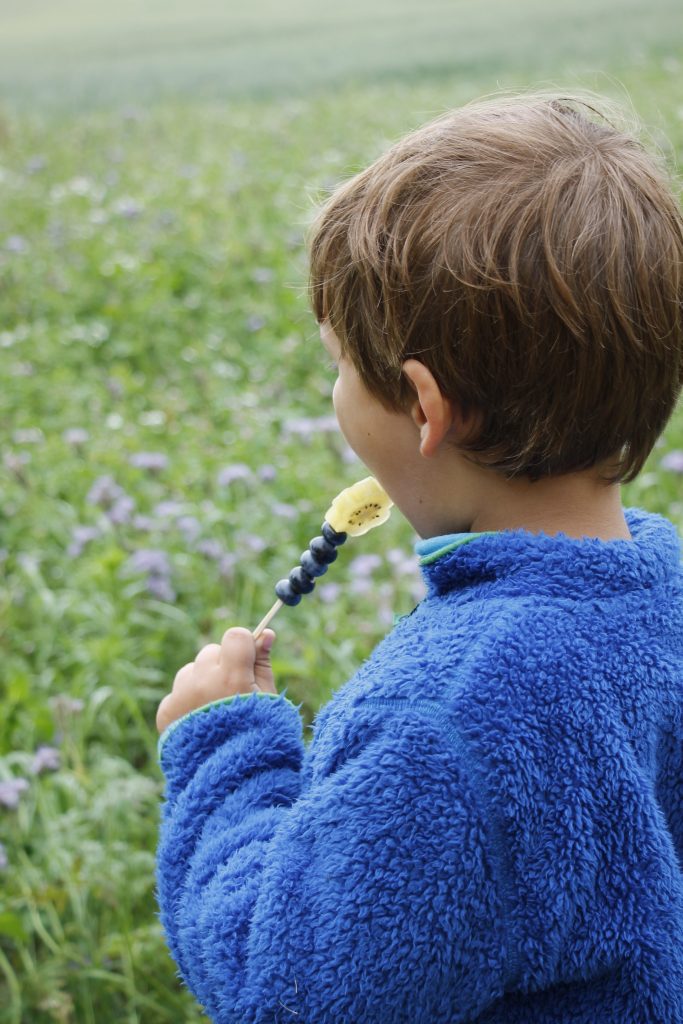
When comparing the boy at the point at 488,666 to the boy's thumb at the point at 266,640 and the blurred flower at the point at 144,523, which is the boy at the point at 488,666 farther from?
the blurred flower at the point at 144,523

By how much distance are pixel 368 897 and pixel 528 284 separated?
507 millimetres

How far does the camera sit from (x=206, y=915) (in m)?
1.02

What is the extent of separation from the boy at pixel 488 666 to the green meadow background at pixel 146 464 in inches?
11.3

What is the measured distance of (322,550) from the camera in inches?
52.4

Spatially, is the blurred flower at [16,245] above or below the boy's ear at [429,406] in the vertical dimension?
below

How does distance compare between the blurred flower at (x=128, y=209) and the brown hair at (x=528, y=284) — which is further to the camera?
the blurred flower at (x=128, y=209)

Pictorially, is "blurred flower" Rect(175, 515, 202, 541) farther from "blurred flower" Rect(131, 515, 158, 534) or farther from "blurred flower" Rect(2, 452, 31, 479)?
"blurred flower" Rect(2, 452, 31, 479)

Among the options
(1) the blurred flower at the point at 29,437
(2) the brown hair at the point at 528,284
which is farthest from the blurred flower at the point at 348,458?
(2) the brown hair at the point at 528,284

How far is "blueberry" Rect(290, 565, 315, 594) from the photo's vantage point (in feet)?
4.44

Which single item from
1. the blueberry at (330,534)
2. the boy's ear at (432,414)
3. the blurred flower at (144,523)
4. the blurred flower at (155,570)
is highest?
the boy's ear at (432,414)

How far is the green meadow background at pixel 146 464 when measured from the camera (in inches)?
82.0

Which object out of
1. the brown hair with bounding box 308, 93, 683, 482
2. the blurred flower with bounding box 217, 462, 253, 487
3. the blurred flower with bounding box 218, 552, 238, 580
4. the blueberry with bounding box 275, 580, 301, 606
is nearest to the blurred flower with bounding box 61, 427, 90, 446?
the blurred flower with bounding box 217, 462, 253, 487

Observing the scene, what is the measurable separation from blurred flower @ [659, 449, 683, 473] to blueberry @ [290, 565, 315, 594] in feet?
5.55

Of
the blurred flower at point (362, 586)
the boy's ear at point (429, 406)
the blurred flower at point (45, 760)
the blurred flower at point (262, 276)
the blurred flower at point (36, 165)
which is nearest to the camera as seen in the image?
the boy's ear at point (429, 406)
